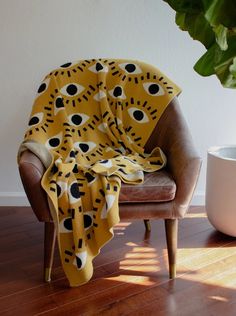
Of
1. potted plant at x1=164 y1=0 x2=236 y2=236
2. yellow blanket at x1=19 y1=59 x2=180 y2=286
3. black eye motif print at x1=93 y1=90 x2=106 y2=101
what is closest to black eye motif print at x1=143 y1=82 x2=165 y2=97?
yellow blanket at x1=19 y1=59 x2=180 y2=286

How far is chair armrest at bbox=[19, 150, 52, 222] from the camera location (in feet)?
5.01

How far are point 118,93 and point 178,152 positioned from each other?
0.50 m

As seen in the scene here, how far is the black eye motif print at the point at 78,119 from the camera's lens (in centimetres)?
195

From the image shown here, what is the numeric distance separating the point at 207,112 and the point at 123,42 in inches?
27.9

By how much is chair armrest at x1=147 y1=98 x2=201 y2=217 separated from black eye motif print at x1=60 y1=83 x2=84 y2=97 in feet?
1.55

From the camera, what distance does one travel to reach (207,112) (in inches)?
94.0

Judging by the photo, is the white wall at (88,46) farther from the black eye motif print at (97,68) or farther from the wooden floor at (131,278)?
the wooden floor at (131,278)

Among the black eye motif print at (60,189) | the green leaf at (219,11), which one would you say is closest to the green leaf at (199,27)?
the green leaf at (219,11)

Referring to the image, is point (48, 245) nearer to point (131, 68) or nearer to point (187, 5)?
point (131, 68)

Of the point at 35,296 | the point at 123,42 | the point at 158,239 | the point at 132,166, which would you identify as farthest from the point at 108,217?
the point at 123,42

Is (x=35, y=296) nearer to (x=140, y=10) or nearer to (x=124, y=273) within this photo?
(x=124, y=273)

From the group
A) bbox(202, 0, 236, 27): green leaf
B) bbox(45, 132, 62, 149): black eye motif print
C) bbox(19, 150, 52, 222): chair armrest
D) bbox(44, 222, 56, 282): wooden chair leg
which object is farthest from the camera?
bbox(45, 132, 62, 149): black eye motif print

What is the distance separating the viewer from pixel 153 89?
1946mm

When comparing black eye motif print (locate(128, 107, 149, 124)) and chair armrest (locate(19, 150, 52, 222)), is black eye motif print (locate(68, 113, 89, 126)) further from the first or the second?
chair armrest (locate(19, 150, 52, 222))
